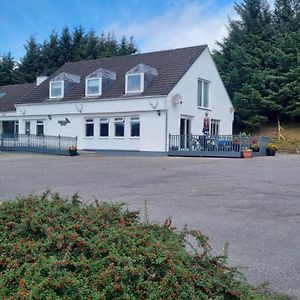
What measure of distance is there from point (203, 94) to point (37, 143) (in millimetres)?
12100

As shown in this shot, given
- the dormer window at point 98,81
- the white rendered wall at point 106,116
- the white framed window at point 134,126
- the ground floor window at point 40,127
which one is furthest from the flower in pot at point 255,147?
the ground floor window at point 40,127

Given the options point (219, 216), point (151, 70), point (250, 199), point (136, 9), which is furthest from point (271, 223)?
point (151, 70)

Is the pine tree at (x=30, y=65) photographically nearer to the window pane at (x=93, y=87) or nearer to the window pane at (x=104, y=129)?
the window pane at (x=93, y=87)

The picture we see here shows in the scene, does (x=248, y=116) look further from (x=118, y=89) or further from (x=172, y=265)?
(x=172, y=265)

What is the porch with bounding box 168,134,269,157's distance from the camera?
74.8 ft

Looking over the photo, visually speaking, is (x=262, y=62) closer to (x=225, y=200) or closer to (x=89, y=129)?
(x=89, y=129)

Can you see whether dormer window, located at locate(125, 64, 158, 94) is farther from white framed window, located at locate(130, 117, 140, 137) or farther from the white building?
white framed window, located at locate(130, 117, 140, 137)

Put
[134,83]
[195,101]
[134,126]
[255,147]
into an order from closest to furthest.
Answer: [255,147] → [134,126] → [134,83] → [195,101]

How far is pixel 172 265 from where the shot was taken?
2.90 metres

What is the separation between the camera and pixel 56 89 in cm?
3047

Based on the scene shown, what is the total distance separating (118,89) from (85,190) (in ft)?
58.5

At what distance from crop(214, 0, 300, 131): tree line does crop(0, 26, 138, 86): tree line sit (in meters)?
14.7

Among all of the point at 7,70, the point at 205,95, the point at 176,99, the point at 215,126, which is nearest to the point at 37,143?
the point at 176,99

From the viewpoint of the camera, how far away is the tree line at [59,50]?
49.2m
